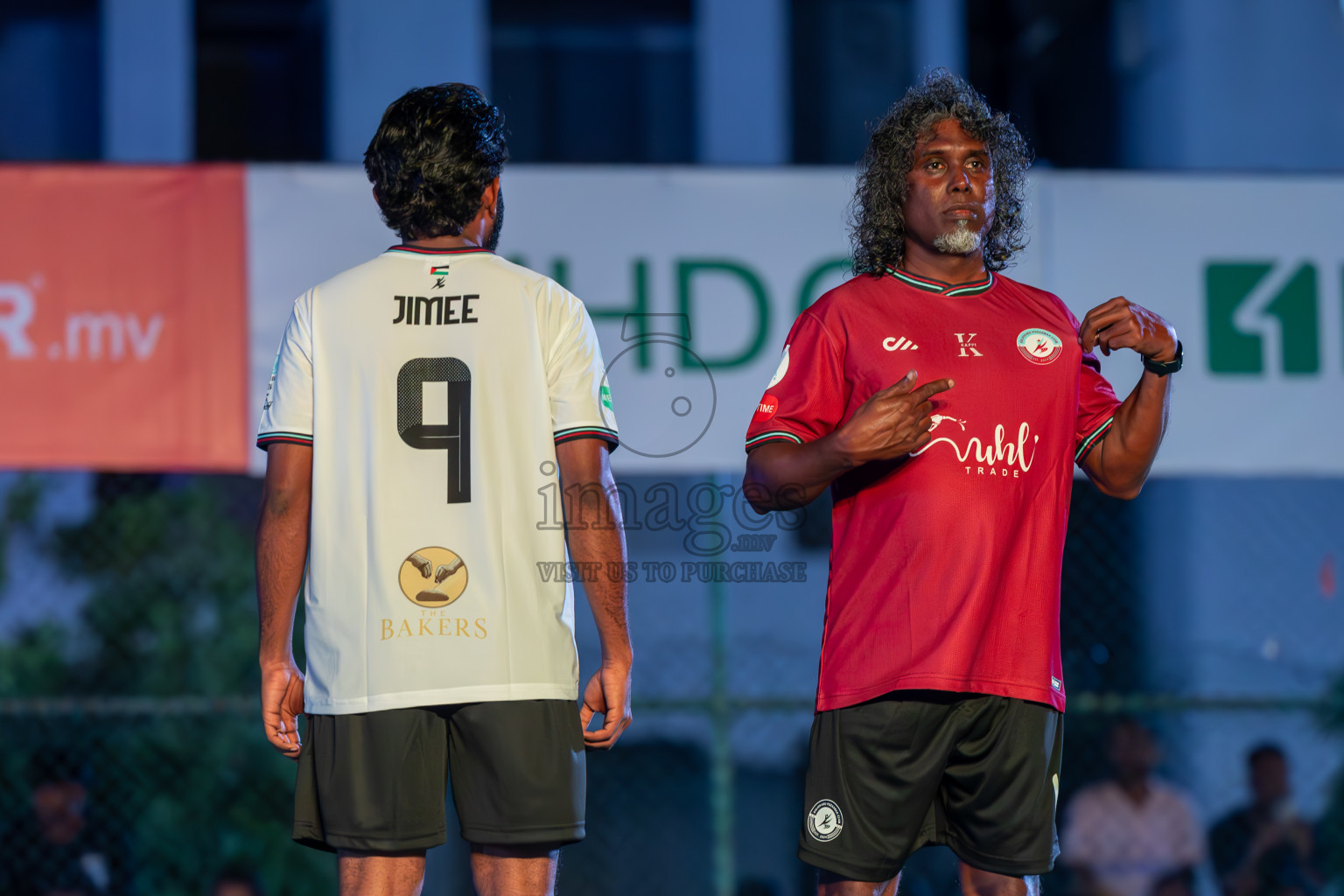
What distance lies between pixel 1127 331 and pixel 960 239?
0.36 m

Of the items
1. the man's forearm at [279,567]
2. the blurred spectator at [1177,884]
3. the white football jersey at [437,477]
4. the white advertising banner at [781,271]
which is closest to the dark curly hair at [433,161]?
the white football jersey at [437,477]

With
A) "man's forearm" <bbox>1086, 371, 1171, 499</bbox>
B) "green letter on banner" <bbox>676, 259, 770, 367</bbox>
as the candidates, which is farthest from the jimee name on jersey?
"green letter on banner" <bbox>676, 259, 770, 367</bbox>

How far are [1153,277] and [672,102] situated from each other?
3020 mm

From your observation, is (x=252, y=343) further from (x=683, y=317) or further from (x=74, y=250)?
(x=683, y=317)

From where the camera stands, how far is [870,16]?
7.01m

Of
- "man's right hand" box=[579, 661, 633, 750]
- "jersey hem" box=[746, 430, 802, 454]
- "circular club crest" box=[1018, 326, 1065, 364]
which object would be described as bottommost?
"man's right hand" box=[579, 661, 633, 750]

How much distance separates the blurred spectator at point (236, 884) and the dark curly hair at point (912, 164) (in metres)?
3.50

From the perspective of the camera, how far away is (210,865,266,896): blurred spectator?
502cm

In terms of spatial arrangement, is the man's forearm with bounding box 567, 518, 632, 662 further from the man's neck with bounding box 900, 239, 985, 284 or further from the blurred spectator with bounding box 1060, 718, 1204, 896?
the blurred spectator with bounding box 1060, 718, 1204, 896

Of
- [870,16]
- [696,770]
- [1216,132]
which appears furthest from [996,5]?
[696,770]

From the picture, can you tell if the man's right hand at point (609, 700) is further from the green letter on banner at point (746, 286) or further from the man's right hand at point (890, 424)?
the green letter on banner at point (746, 286)

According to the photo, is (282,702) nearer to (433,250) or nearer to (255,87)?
(433,250)

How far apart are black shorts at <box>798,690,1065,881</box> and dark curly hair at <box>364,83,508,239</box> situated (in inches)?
46.7

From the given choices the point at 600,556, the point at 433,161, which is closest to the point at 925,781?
the point at 600,556
